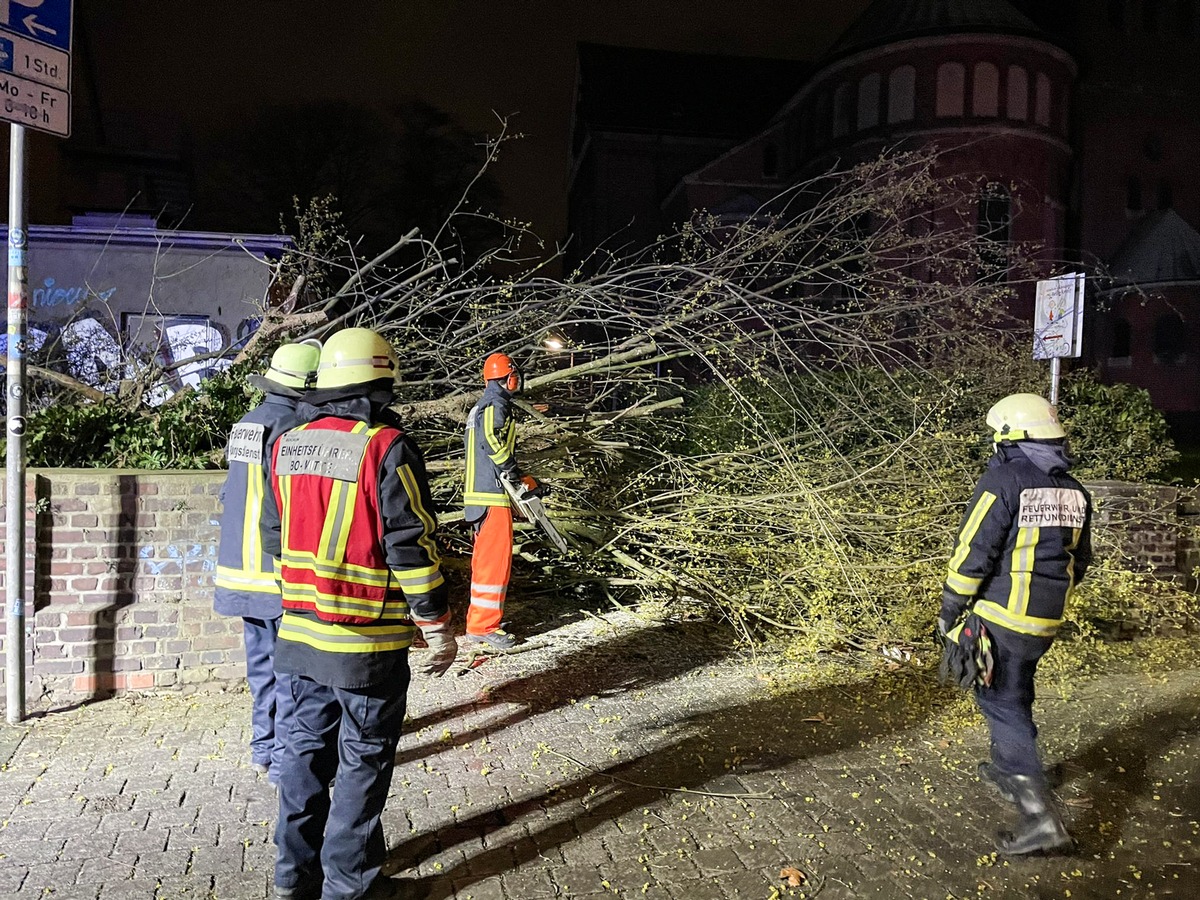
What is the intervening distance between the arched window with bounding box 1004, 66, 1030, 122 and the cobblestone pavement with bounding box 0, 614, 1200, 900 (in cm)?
2297

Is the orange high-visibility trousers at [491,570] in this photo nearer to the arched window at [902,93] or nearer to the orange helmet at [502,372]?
the orange helmet at [502,372]

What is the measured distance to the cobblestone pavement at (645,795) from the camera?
3.22 m

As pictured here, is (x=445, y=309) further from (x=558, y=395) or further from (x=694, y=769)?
(x=694, y=769)

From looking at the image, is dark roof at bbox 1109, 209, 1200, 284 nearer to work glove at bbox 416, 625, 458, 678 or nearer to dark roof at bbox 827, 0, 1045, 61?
dark roof at bbox 827, 0, 1045, 61

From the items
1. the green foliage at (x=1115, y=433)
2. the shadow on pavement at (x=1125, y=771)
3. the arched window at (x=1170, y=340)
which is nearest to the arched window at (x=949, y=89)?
the arched window at (x=1170, y=340)

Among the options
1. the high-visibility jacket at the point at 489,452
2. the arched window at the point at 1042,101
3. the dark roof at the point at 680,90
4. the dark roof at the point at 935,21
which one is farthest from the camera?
the dark roof at the point at 680,90

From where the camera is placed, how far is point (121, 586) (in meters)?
4.83

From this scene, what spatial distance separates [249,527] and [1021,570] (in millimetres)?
3198

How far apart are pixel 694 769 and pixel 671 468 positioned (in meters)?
3.12

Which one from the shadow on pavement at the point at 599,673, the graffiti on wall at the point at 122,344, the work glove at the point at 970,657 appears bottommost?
the shadow on pavement at the point at 599,673

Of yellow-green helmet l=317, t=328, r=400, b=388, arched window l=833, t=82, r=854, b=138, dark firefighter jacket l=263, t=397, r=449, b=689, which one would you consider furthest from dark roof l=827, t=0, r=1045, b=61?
dark firefighter jacket l=263, t=397, r=449, b=689

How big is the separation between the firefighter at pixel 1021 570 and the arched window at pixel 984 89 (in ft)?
79.3

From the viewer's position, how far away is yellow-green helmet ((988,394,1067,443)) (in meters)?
3.59

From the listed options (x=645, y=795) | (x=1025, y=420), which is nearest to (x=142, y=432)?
(x=645, y=795)
